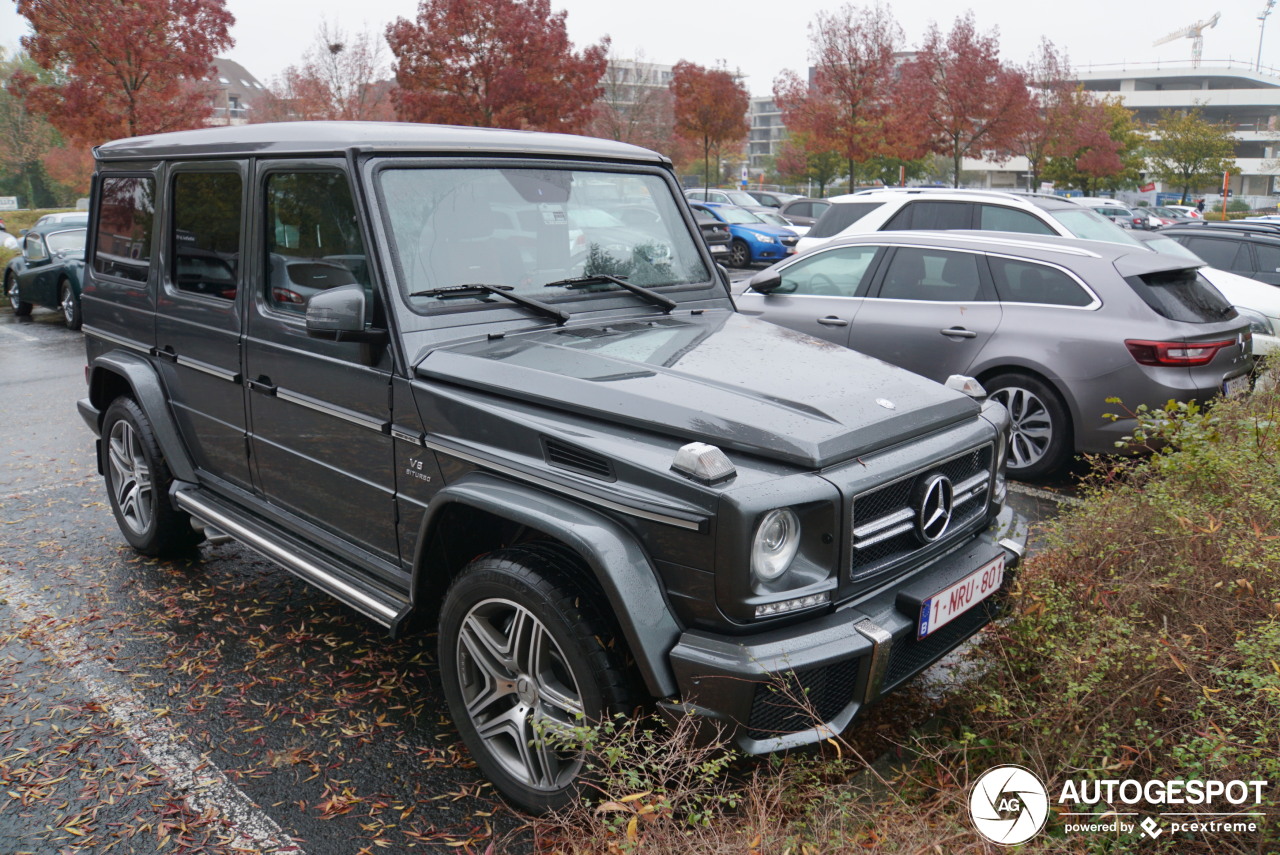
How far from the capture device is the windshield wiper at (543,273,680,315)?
4008mm

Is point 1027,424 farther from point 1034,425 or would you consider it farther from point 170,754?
point 170,754

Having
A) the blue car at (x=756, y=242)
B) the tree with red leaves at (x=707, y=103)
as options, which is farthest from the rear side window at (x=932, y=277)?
the tree with red leaves at (x=707, y=103)

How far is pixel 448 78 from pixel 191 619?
839 inches

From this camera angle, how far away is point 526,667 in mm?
3113

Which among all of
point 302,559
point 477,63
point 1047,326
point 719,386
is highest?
point 477,63

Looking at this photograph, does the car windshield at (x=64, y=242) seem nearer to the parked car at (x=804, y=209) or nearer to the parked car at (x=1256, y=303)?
the parked car at (x=1256, y=303)

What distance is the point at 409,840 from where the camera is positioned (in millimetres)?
3154

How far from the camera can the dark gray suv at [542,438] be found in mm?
2730

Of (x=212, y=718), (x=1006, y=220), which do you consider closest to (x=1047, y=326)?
(x=1006, y=220)

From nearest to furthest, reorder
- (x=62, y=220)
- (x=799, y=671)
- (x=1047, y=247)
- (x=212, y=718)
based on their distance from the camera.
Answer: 1. (x=799, y=671)
2. (x=212, y=718)
3. (x=1047, y=247)
4. (x=62, y=220)

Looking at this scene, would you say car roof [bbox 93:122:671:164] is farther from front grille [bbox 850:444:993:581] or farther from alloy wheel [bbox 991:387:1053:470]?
alloy wheel [bbox 991:387:1053:470]

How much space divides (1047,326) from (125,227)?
5.72m

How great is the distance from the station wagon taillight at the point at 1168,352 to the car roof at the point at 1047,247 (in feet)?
1.86

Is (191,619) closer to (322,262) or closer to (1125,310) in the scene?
(322,262)
